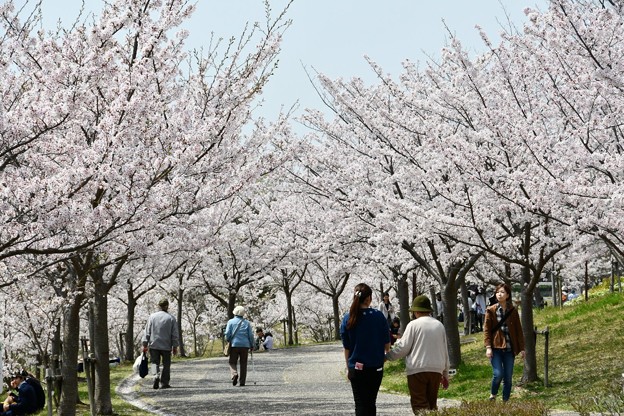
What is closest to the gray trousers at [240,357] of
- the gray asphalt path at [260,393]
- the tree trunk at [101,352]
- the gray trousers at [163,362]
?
the gray asphalt path at [260,393]

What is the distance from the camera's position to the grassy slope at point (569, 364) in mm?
12267

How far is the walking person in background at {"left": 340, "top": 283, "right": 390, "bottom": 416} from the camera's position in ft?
27.6

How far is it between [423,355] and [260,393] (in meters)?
7.14

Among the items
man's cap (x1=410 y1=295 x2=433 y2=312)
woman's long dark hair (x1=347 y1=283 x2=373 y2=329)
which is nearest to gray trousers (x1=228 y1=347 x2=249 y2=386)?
man's cap (x1=410 y1=295 x2=433 y2=312)

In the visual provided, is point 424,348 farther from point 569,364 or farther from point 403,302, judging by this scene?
point 403,302

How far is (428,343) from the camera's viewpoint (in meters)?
8.62

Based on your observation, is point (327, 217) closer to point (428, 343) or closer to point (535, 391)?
point (535, 391)

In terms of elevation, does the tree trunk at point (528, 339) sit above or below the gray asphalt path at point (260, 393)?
above

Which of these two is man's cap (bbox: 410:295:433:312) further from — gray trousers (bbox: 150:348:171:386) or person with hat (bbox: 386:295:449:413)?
gray trousers (bbox: 150:348:171:386)

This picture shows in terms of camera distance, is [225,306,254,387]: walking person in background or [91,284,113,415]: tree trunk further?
[225,306,254,387]: walking person in background

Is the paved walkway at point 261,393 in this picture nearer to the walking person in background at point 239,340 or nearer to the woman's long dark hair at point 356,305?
the walking person in background at point 239,340

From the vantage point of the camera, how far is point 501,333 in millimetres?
10867

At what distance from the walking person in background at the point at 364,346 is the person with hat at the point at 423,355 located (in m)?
0.26

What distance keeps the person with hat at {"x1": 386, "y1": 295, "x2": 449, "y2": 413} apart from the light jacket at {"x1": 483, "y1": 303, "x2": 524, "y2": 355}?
2.23m
